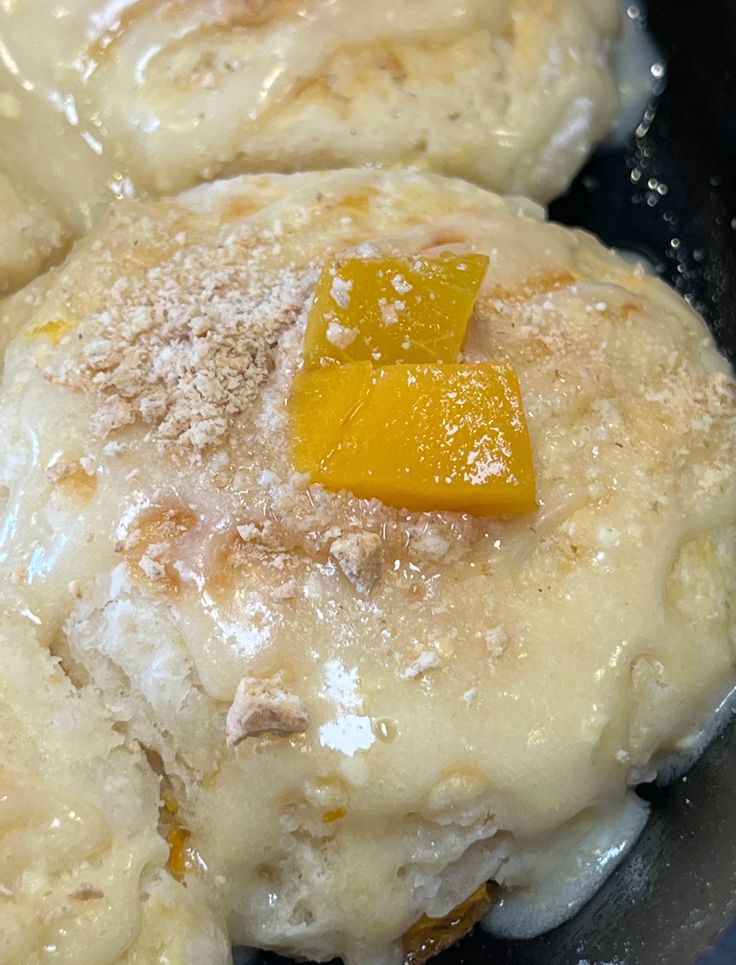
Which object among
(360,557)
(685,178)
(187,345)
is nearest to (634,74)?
(685,178)

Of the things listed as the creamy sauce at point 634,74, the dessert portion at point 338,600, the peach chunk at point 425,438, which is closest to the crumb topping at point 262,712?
the dessert portion at point 338,600

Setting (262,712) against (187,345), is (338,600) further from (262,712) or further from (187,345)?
(187,345)

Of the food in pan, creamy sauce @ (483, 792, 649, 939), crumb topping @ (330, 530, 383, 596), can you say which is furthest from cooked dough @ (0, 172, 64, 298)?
creamy sauce @ (483, 792, 649, 939)

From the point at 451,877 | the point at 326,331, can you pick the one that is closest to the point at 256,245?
the point at 326,331

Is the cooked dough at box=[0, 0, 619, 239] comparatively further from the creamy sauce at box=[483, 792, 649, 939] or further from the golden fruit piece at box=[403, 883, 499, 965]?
the golden fruit piece at box=[403, 883, 499, 965]

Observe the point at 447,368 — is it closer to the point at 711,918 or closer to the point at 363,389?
the point at 363,389

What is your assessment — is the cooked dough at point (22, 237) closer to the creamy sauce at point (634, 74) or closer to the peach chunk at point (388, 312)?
the peach chunk at point (388, 312)
